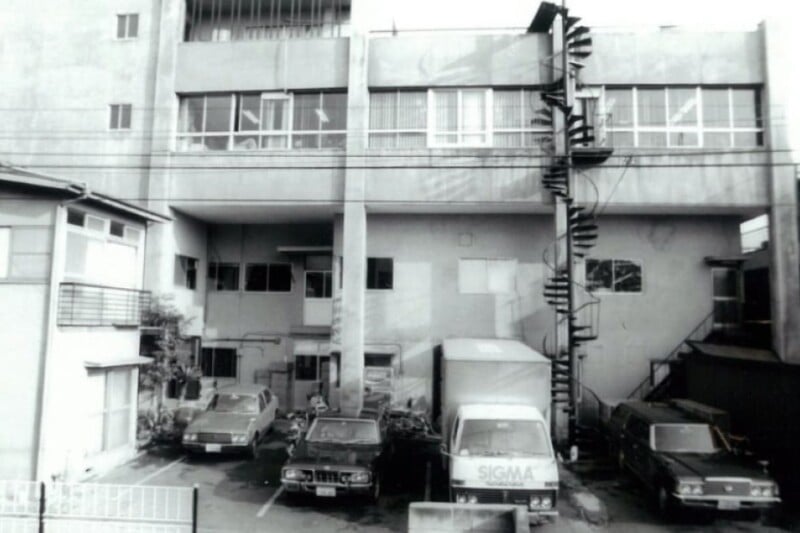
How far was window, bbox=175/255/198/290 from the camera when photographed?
59.8 feet

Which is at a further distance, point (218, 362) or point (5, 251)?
point (218, 362)

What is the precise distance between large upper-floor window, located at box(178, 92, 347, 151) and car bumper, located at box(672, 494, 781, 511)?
1307 cm

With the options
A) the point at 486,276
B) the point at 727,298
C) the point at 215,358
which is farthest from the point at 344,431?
the point at 727,298

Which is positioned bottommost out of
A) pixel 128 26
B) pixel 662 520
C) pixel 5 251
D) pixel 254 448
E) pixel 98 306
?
pixel 662 520

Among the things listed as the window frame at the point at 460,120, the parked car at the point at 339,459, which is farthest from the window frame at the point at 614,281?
the parked car at the point at 339,459

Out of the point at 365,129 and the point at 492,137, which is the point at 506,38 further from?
the point at 365,129

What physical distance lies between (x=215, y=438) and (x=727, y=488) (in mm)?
10504

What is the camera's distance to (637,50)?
1669cm

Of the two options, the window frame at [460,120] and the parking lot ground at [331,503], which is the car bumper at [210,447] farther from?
the window frame at [460,120]

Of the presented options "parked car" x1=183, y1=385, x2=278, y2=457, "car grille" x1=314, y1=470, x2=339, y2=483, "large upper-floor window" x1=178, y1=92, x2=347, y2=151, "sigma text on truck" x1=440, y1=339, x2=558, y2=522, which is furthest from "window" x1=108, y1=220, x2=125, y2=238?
"sigma text on truck" x1=440, y1=339, x2=558, y2=522

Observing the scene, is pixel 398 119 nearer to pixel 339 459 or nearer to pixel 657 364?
pixel 339 459

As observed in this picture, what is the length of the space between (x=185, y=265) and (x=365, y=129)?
773 centimetres

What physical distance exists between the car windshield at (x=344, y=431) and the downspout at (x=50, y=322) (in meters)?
5.08

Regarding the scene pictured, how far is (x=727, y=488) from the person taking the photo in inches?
362
